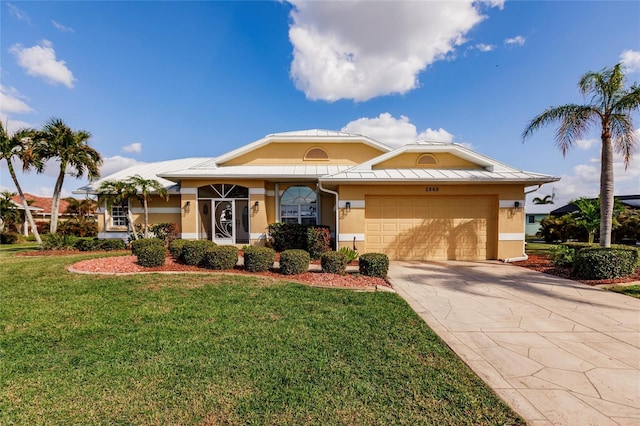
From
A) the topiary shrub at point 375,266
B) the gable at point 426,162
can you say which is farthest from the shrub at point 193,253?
the gable at point 426,162

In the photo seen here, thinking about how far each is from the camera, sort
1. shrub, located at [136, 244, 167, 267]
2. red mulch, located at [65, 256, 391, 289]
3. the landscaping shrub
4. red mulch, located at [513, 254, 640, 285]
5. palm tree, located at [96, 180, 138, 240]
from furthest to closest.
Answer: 1. palm tree, located at [96, 180, 138, 240]
2. the landscaping shrub
3. shrub, located at [136, 244, 167, 267]
4. red mulch, located at [513, 254, 640, 285]
5. red mulch, located at [65, 256, 391, 289]

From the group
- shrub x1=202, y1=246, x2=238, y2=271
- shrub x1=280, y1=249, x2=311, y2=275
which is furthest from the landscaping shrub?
shrub x1=202, y1=246, x2=238, y2=271

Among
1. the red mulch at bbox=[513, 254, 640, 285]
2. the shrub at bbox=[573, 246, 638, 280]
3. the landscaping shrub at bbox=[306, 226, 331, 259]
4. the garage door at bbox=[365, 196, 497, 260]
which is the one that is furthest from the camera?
the garage door at bbox=[365, 196, 497, 260]

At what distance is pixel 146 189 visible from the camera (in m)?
13.2

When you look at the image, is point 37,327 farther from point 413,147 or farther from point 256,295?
point 413,147

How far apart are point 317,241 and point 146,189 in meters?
8.95

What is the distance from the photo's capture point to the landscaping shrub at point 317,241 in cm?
1080

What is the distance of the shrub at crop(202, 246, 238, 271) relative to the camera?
27.7 ft

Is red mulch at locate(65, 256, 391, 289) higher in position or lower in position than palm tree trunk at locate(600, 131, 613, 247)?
lower

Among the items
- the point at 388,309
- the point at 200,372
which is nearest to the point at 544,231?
the point at 388,309

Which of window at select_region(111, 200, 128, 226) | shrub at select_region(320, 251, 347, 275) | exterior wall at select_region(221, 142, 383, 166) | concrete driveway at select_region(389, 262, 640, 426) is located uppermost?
exterior wall at select_region(221, 142, 383, 166)

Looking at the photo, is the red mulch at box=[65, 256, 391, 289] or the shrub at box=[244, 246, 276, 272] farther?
the shrub at box=[244, 246, 276, 272]

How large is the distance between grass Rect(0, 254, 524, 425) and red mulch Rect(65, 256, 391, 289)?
4.18 ft

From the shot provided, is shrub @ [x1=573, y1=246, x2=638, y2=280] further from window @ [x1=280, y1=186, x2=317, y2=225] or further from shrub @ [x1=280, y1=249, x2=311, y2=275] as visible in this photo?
window @ [x1=280, y1=186, x2=317, y2=225]
